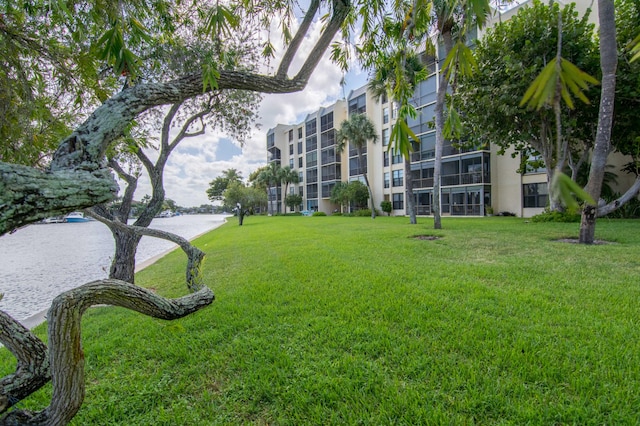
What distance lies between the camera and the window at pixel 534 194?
19806 mm

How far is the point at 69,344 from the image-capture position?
1626mm

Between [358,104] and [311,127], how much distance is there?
34.8 feet

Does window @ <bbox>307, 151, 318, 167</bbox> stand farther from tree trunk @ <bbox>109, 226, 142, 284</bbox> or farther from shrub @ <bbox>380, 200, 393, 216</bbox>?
tree trunk @ <bbox>109, 226, 142, 284</bbox>

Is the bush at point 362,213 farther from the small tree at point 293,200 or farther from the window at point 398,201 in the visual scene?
the small tree at point 293,200

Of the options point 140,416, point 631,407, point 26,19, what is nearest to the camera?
point 631,407

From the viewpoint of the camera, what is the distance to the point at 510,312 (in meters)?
3.58

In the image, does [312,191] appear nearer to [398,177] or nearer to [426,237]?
[398,177]

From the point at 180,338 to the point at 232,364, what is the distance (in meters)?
1.03

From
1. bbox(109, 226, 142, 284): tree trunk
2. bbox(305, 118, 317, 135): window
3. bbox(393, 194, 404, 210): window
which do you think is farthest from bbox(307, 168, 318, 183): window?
bbox(109, 226, 142, 284): tree trunk

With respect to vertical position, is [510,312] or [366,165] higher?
[366,165]

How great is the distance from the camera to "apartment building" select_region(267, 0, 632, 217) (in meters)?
21.6

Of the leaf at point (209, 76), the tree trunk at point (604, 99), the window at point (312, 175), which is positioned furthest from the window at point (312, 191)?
the leaf at point (209, 76)

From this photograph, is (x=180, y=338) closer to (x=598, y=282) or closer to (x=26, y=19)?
(x=26, y=19)

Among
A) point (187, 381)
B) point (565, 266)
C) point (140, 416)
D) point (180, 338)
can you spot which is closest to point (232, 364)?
point (187, 381)
